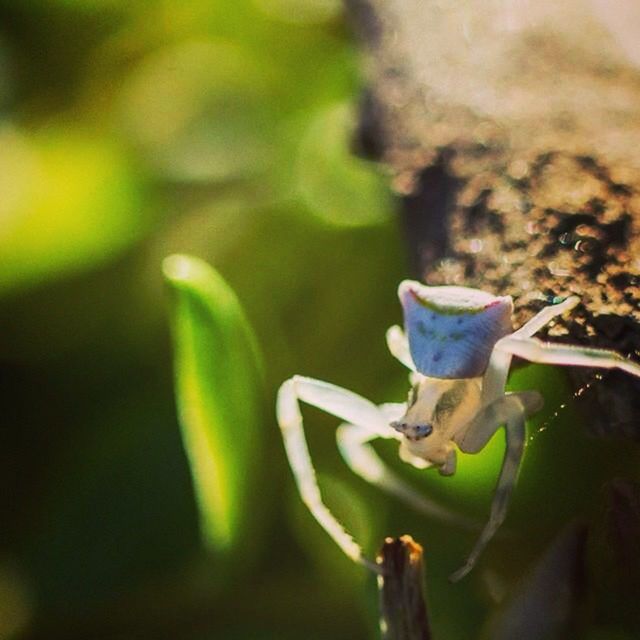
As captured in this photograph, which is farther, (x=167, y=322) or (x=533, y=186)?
(x=167, y=322)

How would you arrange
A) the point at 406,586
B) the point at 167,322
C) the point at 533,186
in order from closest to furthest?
the point at 406,586, the point at 533,186, the point at 167,322

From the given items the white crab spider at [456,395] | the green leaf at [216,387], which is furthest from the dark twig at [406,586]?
the green leaf at [216,387]

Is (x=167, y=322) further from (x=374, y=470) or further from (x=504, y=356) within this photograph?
(x=504, y=356)

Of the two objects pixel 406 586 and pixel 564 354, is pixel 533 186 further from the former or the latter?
pixel 406 586

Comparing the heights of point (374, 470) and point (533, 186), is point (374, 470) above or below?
below

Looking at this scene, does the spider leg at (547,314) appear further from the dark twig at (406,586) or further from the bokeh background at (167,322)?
the dark twig at (406,586)

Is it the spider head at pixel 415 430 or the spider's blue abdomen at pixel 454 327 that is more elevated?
the spider's blue abdomen at pixel 454 327

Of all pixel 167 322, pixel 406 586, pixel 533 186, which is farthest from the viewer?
pixel 167 322

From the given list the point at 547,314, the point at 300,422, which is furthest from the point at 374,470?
the point at 547,314
